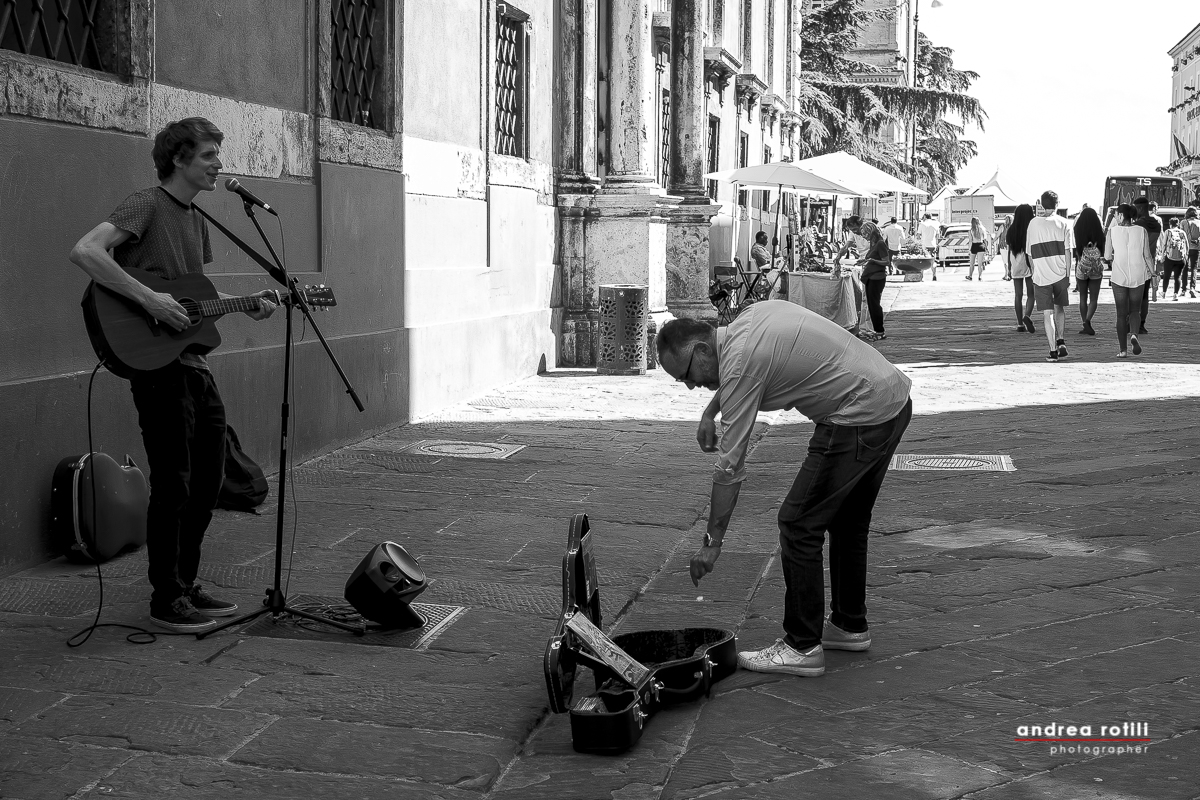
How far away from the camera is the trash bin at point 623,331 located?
44.1ft

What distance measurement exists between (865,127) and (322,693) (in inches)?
1640

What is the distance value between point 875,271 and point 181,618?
14.1 m

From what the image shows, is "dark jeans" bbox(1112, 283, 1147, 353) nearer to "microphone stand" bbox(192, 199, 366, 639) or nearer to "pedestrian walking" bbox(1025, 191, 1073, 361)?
"pedestrian walking" bbox(1025, 191, 1073, 361)

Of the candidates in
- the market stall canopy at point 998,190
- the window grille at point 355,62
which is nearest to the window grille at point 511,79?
the window grille at point 355,62

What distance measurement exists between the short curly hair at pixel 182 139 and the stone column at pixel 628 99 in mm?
9805

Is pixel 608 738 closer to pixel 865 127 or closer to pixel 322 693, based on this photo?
pixel 322 693

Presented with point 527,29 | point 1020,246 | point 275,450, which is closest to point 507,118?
point 527,29

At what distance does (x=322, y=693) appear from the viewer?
424cm

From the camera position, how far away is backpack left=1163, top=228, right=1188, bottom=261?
26531 millimetres

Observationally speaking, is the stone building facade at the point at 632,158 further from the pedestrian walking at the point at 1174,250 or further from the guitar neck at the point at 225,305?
the pedestrian walking at the point at 1174,250

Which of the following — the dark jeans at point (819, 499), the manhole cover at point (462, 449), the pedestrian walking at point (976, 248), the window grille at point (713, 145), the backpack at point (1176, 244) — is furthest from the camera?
the pedestrian walking at point (976, 248)

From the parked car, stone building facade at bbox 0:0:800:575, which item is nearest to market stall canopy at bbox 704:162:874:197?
stone building facade at bbox 0:0:800:575

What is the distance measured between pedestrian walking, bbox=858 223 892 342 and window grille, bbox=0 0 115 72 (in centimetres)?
1264

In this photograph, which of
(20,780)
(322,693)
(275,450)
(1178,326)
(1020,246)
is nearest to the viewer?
(20,780)
